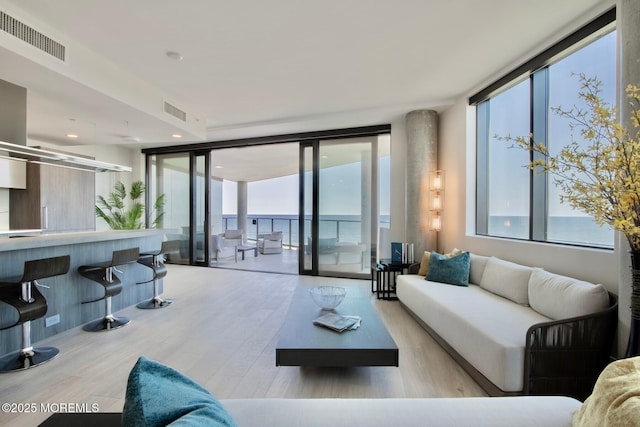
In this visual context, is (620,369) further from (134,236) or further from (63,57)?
(134,236)

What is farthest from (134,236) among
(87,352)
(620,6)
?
(620,6)

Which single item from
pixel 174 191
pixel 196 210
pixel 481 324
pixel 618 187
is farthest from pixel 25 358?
pixel 174 191

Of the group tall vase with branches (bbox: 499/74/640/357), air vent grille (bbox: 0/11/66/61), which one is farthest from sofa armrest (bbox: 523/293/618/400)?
air vent grille (bbox: 0/11/66/61)

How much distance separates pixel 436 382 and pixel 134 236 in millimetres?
4093

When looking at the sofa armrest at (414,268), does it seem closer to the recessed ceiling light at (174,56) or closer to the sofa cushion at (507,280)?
the sofa cushion at (507,280)

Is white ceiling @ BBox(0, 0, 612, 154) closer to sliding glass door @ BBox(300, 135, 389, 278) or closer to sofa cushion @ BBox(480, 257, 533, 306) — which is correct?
sliding glass door @ BBox(300, 135, 389, 278)

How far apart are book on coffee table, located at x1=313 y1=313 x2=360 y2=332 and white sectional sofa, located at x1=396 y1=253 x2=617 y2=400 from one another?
35.5 inches

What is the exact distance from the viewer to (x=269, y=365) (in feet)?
8.50

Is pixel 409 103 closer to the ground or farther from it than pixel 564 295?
farther from it

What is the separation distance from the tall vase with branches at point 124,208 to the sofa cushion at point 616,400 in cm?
756

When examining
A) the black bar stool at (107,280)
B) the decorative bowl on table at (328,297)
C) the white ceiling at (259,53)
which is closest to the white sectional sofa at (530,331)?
the decorative bowl on table at (328,297)

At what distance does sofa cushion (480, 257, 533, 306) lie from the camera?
2946 millimetres

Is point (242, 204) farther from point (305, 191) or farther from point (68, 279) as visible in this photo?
point (68, 279)

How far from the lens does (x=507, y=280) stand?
3.12 meters
